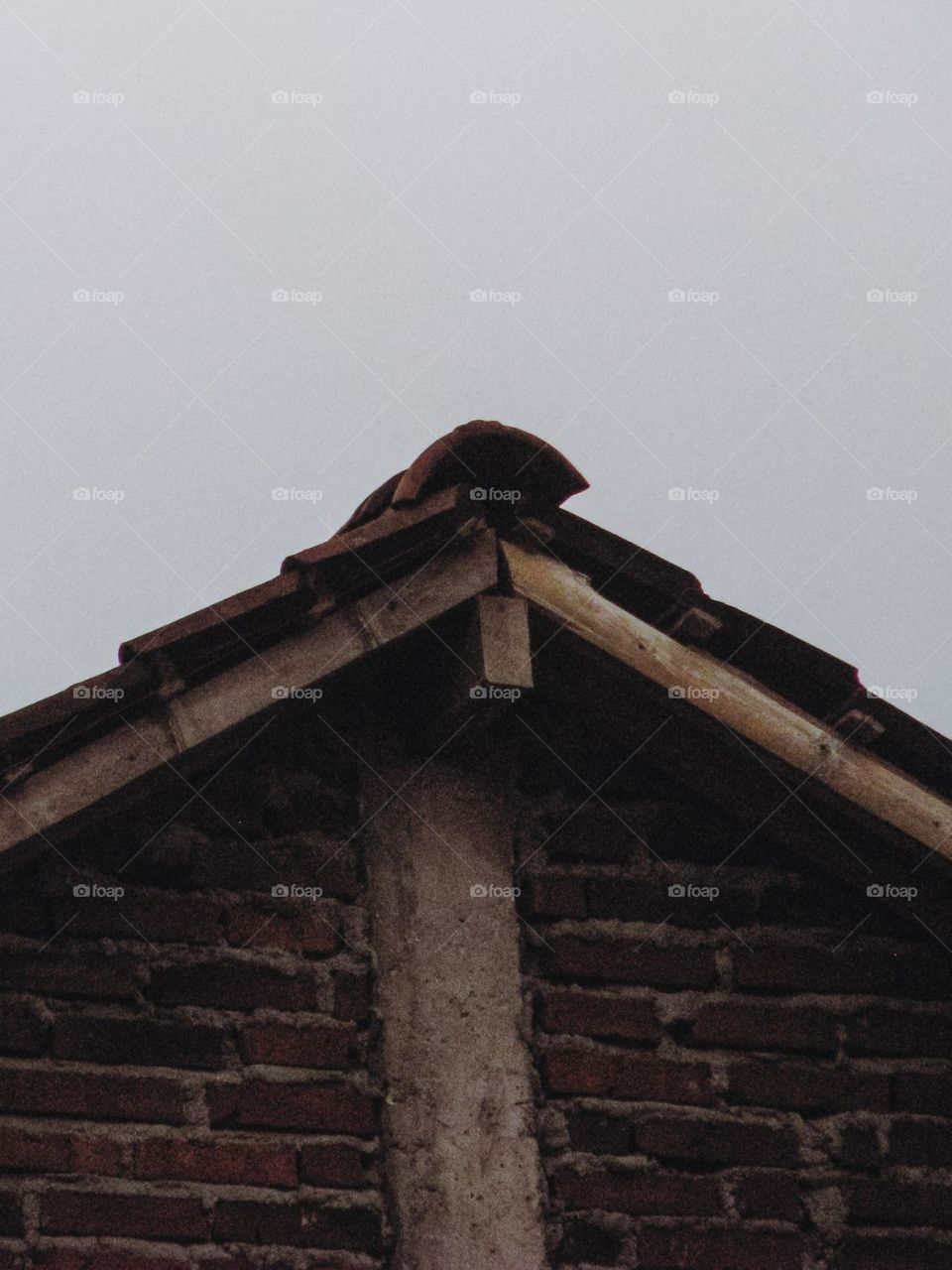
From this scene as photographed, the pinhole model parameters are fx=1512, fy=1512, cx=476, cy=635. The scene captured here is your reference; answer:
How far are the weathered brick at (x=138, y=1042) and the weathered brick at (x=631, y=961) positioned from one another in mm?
739

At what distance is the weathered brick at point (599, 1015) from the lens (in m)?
3.18

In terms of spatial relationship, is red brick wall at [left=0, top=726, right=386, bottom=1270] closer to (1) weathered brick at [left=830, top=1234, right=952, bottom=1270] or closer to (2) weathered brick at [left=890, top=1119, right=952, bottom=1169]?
(1) weathered brick at [left=830, top=1234, right=952, bottom=1270]

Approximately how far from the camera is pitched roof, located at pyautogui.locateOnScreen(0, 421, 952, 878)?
2.90 meters

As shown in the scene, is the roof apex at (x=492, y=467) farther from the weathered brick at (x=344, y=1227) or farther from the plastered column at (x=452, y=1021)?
the weathered brick at (x=344, y=1227)

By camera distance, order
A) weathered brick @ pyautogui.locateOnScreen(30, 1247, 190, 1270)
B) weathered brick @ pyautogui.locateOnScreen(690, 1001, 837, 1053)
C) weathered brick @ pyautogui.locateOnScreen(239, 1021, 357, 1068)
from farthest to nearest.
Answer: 1. weathered brick @ pyautogui.locateOnScreen(690, 1001, 837, 1053)
2. weathered brick @ pyautogui.locateOnScreen(239, 1021, 357, 1068)
3. weathered brick @ pyautogui.locateOnScreen(30, 1247, 190, 1270)

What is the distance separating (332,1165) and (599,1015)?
2.13 feet

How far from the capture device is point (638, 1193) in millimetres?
3023

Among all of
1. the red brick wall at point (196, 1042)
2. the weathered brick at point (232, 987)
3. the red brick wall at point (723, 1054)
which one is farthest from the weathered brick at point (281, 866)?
the red brick wall at point (723, 1054)

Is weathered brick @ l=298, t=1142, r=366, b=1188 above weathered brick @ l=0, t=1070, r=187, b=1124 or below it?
below

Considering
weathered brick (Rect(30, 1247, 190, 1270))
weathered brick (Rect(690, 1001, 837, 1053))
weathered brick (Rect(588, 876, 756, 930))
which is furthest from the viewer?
weathered brick (Rect(588, 876, 756, 930))

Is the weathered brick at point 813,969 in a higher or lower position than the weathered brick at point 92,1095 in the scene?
higher

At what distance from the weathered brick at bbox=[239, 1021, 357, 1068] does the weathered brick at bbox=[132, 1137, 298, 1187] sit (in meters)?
0.17

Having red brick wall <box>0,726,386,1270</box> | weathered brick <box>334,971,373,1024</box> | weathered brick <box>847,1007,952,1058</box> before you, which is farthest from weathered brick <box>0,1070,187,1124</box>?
weathered brick <box>847,1007,952,1058</box>

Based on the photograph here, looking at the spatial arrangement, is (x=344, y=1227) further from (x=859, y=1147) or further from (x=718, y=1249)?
(x=859, y=1147)
